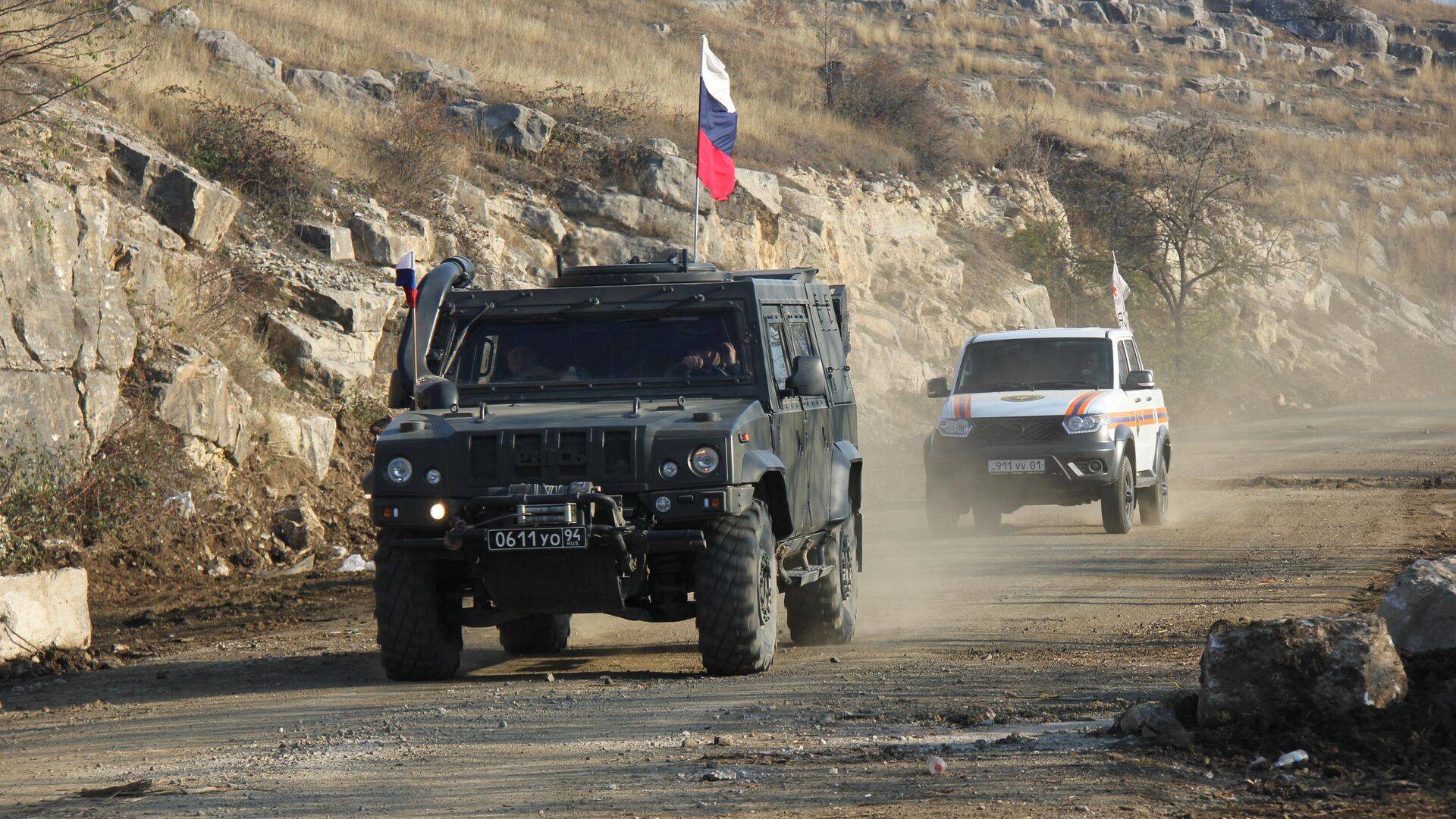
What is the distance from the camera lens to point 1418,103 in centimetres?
7575

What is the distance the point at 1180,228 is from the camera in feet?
131

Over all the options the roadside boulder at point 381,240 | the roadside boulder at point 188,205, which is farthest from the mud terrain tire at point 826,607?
the roadside boulder at point 381,240

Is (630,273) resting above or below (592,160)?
below

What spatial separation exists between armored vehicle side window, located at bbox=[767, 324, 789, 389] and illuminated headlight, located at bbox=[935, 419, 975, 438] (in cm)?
674

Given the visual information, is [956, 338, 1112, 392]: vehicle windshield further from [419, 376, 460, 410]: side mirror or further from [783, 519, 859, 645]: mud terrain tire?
[419, 376, 460, 410]: side mirror

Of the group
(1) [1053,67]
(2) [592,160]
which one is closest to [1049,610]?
→ (2) [592,160]

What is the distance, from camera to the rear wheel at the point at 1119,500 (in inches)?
614

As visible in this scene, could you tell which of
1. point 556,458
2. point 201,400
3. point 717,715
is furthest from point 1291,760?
point 201,400

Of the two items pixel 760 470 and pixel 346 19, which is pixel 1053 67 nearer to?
pixel 346 19

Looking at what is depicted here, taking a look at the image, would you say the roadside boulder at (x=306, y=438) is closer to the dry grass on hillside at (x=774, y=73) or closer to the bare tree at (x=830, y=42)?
the dry grass on hillside at (x=774, y=73)

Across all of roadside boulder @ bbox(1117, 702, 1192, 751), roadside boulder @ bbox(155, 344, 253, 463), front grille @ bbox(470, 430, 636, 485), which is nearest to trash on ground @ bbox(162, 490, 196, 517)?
roadside boulder @ bbox(155, 344, 253, 463)

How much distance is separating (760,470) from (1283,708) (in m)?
2.98

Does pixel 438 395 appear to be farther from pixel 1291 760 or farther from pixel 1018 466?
pixel 1018 466

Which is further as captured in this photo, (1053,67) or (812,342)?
(1053,67)
